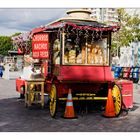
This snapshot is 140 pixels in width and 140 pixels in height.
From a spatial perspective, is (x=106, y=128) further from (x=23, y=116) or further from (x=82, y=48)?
(x=82, y=48)

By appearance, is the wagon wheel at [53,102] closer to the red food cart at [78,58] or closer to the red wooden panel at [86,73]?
the red food cart at [78,58]

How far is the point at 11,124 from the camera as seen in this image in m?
8.74

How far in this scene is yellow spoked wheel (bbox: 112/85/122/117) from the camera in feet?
32.7

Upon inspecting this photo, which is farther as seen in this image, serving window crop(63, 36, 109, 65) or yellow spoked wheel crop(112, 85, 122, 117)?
serving window crop(63, 36, 109, 65)

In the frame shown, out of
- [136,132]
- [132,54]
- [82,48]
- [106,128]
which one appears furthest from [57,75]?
[132,54]

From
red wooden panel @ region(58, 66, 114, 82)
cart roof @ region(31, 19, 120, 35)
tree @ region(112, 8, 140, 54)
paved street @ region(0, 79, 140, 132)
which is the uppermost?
tree @ region(112, 8, 140, 54)

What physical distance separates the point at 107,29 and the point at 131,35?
62.0 feet

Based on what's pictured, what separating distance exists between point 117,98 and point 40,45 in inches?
123

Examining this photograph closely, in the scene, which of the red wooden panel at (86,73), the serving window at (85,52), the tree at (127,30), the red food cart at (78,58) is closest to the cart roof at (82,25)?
the red food cart at (78,58)

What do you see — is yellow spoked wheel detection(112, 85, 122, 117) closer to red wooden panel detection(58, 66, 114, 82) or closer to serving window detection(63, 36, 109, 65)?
red wooden panel detection(58, 66, 114, 82)

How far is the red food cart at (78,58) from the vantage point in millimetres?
10216

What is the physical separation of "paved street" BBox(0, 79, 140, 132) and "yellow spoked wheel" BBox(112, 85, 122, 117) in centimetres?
21

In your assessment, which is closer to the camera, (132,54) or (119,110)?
(119,110)

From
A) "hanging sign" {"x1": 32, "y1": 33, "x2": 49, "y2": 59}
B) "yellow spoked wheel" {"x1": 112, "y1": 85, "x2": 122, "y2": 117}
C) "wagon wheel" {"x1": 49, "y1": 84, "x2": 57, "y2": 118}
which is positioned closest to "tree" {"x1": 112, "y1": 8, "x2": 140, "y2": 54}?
"hanging sign" {"x1": 32, "y1": 33, "x2": 49, "y2": 59}
